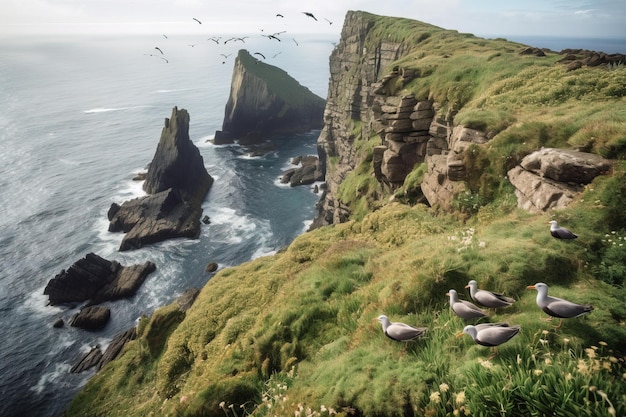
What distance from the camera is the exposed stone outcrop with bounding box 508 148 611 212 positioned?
12297 mm

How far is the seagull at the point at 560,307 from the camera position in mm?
6301

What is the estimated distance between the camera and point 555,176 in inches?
516

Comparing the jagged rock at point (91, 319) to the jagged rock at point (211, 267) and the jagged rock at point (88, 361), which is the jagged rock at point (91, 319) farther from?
the jagged rock at point (211, 267)

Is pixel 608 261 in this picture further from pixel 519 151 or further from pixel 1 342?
pixel 1 342

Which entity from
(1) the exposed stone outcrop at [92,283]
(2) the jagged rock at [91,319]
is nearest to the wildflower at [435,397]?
(2) the jagged rock at [91,319]

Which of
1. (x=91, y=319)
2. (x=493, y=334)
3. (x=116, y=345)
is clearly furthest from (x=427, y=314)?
(x=91, y=319)

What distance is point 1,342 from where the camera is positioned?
39156mm

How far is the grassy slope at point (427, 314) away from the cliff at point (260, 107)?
95.5 meters

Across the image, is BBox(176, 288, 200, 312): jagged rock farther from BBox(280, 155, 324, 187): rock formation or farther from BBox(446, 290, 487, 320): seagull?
BBox(280, 155, 324, 187): rock formation

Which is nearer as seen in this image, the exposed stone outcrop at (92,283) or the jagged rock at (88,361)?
the jagged rock at (88,361)

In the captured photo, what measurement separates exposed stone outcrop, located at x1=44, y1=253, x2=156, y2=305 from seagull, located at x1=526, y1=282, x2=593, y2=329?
163 ft

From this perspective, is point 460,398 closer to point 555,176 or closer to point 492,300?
point 492,300

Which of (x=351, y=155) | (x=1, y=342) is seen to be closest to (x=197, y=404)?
(x=1, y=342)

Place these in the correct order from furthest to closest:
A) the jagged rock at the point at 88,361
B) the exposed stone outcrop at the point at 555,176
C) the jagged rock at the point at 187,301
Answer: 1. the jagged rock at the point at 88,361
2. the jagged rock at the point at 187,301
3. the exposed stone outcrop at the point at 555,176
